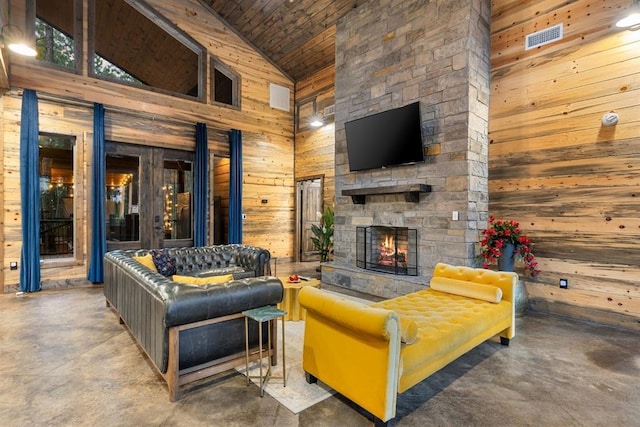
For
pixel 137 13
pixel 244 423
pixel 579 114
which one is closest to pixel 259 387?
pixel 244 423

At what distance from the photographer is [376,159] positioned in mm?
5379

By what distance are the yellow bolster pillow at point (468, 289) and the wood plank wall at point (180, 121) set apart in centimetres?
504

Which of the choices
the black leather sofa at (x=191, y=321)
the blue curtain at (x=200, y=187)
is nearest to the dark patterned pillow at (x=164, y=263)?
the black leather sofa at (x=191, y=321)

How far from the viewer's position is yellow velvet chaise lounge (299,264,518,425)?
195 cm

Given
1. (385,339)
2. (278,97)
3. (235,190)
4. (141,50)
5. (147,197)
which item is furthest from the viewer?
(278,97)

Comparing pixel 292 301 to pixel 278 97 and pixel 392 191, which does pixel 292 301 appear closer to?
pixel 392 191

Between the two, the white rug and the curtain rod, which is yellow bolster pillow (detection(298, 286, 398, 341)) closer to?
the white rug

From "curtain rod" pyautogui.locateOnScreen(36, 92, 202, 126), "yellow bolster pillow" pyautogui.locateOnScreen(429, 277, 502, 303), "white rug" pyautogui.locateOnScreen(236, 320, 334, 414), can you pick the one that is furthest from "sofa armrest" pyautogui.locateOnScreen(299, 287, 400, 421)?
"curtain rod" pyautogui.locateOnScreen(36, 92, 202, 126)

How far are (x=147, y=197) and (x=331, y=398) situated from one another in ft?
18.1

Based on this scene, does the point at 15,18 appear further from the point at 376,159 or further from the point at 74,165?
the point at 376,159

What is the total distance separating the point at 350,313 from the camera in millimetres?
2090

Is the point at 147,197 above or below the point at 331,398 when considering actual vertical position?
above

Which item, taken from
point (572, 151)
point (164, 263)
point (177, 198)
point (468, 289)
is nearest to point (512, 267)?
point (468, 289)

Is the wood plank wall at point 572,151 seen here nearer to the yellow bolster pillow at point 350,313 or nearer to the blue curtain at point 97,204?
the yellow bolster pillow at point 350,313
